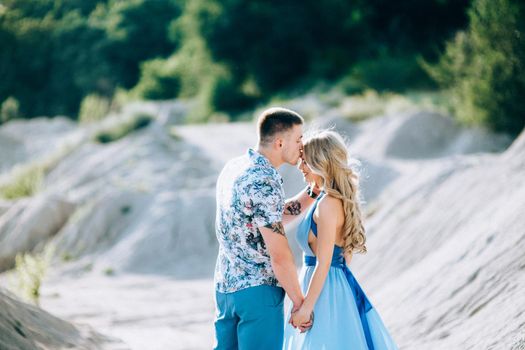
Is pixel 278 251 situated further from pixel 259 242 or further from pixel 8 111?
pixel 8 111

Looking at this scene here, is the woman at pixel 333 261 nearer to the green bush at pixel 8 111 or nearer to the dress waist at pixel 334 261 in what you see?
the dress waist at pixel 334 261

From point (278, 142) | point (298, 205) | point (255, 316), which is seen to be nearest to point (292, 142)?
point (278, 142)

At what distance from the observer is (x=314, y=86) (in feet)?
84.9

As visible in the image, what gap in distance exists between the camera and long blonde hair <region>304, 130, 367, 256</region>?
357cm

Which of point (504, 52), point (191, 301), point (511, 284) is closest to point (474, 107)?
point (504, 52)

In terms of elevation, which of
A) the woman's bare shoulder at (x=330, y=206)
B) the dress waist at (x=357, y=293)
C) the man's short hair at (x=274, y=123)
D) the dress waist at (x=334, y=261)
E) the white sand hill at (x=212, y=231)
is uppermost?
the white sand hill at (x=212, y=231)

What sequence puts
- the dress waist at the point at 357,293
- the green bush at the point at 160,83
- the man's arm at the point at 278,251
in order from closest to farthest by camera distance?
the man's arm at the point at 278,251 → the dress waist at the point at 357,293 → the green bush at the point at 160,83

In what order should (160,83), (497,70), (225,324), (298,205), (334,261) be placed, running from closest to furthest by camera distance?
1. (225,324)
2. (334,261)
3. (298,205)
4. (497,70)
5. (160,83)

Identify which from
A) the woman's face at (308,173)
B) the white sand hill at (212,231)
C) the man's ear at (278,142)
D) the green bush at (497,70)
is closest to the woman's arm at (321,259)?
the woman's face at (308,173)

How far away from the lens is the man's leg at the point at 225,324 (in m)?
3.51

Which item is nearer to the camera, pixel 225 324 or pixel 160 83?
pixel 225 324

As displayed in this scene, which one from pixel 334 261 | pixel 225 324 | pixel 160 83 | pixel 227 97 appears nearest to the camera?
pixel 225 324

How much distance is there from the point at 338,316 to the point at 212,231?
29.9 feet

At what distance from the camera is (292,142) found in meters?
3.50
